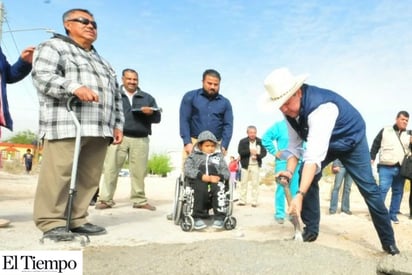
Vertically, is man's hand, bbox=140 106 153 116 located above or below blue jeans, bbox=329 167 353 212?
above

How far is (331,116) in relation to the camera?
3426mm

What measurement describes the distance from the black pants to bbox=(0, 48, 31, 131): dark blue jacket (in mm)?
2109

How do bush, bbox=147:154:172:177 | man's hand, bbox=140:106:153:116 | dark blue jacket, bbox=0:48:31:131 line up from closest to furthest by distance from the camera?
dark blue jacket, bbox=0:48:31:131
man's hand, bbox=140:106:153:116
bush, bbox=147:154:172:177

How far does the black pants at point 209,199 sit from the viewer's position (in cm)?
→ 520

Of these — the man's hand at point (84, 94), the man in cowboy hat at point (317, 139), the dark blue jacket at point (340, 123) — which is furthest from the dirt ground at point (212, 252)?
the man's hand at point (84, 94)

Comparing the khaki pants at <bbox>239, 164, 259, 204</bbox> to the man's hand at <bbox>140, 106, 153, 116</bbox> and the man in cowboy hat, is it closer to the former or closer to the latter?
the man's hand at <bbox>140, 106, 153, 116</bbox>

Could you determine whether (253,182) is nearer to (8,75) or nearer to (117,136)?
(117,136)

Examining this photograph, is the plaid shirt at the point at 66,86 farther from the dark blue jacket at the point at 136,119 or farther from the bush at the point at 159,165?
the bush at the point at 159,165

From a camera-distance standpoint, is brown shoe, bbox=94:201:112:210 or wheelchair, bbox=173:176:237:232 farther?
brown shoe, bbox=94:201:112:210

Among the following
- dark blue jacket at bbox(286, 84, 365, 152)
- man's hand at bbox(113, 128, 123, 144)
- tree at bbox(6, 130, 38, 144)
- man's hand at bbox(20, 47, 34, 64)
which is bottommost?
tree at bbox(6, 130, 38, 144)

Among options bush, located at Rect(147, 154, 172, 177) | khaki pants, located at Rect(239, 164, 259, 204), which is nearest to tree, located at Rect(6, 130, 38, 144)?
bush, located at Rect(147, 154, 172, 177)

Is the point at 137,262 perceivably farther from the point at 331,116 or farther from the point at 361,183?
the point at 361,183

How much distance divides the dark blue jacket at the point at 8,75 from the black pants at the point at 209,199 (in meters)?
2.11

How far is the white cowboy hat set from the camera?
340 centimetres
